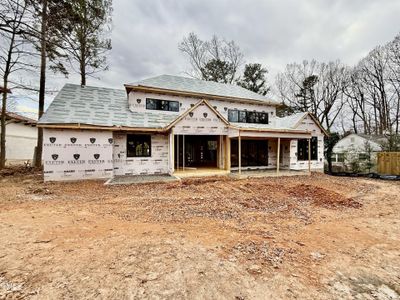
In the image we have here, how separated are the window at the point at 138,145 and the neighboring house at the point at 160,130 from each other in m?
0.05

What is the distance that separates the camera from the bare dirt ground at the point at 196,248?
2547mm

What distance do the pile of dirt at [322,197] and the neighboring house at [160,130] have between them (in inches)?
155


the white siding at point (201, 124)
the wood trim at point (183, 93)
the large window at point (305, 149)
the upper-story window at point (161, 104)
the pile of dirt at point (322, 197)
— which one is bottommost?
the pile of dirt at point (322, 197)

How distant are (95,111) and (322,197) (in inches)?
465

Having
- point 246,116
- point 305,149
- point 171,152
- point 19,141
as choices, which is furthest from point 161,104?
point 19,141

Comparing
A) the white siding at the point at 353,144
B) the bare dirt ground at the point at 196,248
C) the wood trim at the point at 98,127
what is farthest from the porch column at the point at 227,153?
the white siding at the point at 353,144

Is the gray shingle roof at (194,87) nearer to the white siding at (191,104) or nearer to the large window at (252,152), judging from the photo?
the white siding at (191,104)

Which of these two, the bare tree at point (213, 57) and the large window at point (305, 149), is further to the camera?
the bare tree at point (213, 57)

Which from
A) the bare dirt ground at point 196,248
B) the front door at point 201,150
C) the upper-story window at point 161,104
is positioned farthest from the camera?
the front door at point 201,150

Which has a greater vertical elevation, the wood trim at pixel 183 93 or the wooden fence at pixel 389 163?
the wood trim at pixel 183 93

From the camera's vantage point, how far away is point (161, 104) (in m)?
13.4

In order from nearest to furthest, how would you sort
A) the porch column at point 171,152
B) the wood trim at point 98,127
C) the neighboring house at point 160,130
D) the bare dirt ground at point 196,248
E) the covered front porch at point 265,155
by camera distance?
the bare dirt ground at point 196,248, the wood trim at point 98,127, the neighboring house at point 160,130, the porch column at point 171,152, the covered front porch at point 265,155

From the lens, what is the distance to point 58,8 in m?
9.39

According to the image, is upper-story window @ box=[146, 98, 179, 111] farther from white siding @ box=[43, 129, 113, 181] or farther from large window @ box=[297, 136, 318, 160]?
large window @ box=[297, 136, 318, 160]
